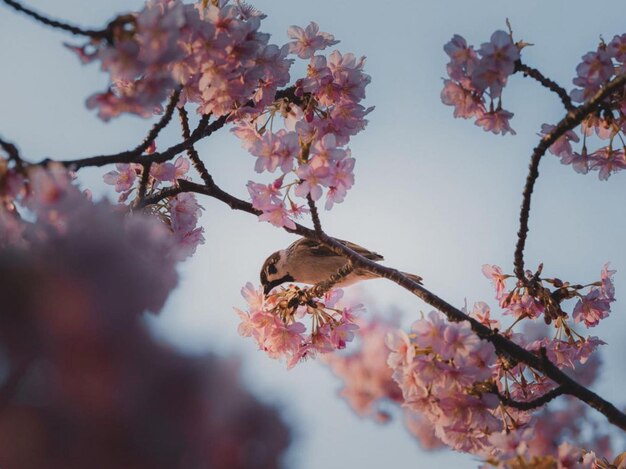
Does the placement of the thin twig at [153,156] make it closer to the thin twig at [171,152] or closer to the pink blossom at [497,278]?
the thin twig at [171,152]

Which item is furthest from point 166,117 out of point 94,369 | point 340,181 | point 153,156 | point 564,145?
point 564,145

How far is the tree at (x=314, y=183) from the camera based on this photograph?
256cm

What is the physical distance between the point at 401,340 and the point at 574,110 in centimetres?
130

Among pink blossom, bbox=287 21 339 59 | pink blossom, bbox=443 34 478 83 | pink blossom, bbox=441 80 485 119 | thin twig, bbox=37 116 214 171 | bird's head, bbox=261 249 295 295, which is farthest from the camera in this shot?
bird's head, bbox=261 249 295 295

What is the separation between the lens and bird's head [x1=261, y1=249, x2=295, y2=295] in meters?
6.23

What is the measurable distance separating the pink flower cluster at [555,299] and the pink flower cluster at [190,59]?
1.84 metres

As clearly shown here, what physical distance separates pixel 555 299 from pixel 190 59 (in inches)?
97.5

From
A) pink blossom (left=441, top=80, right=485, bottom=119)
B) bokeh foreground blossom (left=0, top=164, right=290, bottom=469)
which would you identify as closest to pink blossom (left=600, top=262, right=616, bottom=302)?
pink blossom (left=441, top=80, right=485, bottom=119)

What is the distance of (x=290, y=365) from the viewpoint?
4.02 metres

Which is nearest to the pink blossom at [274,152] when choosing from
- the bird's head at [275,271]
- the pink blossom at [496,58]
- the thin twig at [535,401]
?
the pink blossom at [496,58]

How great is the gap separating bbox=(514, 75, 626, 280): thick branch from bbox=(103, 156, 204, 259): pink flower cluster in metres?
2.03

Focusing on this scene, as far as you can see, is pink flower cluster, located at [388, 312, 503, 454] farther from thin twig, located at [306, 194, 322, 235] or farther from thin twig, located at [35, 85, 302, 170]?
thin twig, located at [35, 85, 302, 170]

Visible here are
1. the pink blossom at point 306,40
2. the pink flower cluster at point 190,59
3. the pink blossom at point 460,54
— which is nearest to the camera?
the pink flower cluster at point 190,59

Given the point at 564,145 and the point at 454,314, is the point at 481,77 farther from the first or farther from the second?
the point at 454,314
